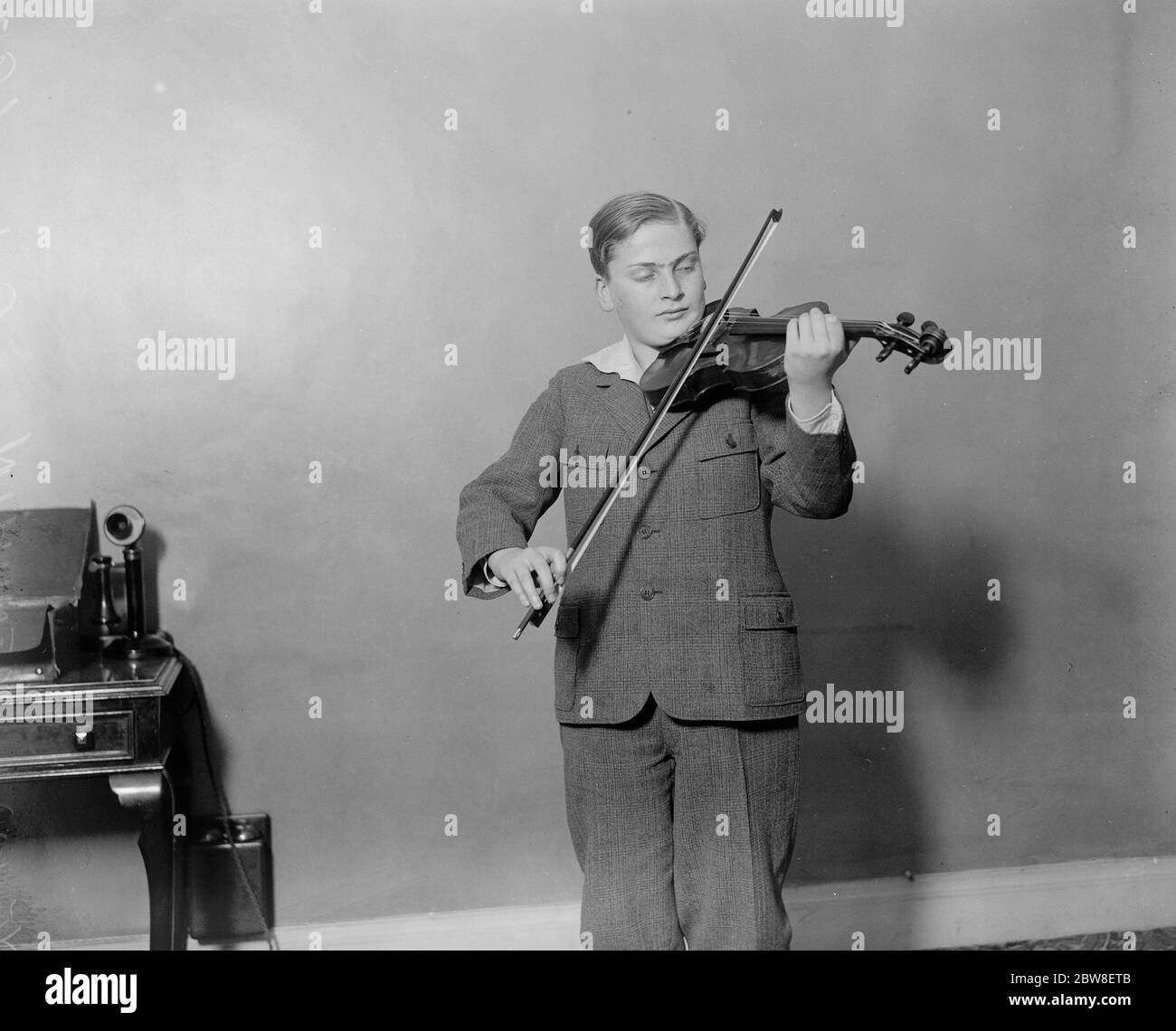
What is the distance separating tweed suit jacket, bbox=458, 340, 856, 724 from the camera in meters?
1.33

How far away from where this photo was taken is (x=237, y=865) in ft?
6.17

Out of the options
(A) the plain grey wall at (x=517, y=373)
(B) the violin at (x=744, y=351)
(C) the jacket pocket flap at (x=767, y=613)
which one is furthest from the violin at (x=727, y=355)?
(A) the plain grey wall at (x=517, y=373)

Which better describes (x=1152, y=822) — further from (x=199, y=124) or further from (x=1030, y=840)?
(x=199, y=124)

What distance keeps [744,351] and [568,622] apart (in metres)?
0.38

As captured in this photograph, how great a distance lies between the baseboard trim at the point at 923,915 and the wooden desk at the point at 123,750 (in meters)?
0.38

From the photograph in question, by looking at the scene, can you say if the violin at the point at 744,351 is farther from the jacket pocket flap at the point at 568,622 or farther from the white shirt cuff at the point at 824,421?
the jacket pocket flap at the point at 568,622

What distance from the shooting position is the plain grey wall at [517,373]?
5.98 ft

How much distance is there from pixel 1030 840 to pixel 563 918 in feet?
2.83

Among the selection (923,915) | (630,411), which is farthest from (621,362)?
(923,915)

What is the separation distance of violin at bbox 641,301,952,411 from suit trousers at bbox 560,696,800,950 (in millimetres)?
380

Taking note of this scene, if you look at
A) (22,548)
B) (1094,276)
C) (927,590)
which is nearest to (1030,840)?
(927,590)

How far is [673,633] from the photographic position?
1.34 metres
